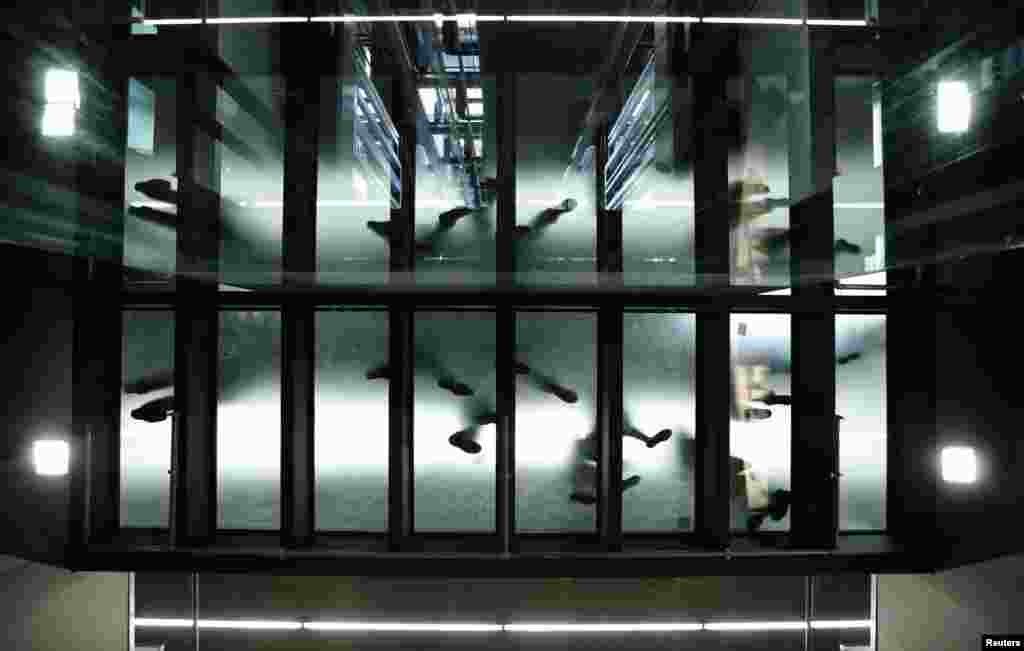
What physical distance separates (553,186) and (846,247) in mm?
1491

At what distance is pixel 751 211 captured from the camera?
2363mm

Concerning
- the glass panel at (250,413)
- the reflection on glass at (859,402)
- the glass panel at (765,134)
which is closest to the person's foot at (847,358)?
the reflection on glass at (859,402)

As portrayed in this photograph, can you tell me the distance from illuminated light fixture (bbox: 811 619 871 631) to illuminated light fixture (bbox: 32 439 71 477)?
16.1 feet

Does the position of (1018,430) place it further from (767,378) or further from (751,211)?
(751,211)

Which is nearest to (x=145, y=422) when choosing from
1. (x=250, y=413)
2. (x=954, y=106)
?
(x=250, y=413)

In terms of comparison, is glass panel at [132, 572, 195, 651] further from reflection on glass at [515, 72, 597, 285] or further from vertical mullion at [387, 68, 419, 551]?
reflection on glass at [515, 72, 597, 285]

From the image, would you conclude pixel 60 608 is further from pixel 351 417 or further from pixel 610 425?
pixel 610 425

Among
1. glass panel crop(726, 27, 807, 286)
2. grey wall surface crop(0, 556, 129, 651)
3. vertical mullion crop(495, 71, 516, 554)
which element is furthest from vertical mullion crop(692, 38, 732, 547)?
grey wall surface crop(0, 556, 129, 651)

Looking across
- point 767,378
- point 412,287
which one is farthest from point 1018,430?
point 412,287

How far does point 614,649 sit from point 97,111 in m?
3.91

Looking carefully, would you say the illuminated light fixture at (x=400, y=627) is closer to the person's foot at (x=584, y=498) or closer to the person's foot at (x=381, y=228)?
the person's foot at (x=584, y=498)

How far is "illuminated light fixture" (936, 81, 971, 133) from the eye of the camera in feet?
5.66

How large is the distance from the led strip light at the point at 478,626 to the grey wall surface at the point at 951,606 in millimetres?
335

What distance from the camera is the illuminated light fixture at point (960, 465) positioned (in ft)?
10.4
